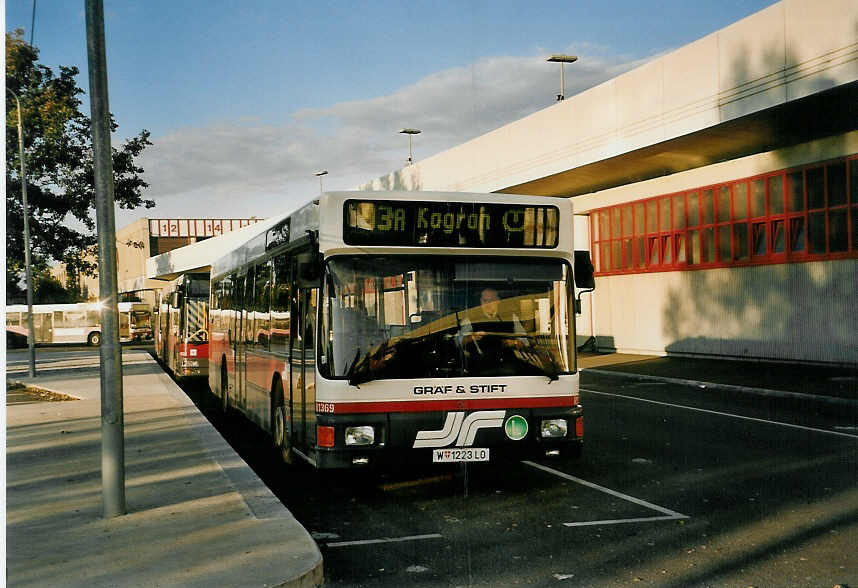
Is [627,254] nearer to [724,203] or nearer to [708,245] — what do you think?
[708,245]

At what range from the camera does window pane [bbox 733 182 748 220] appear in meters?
26.9

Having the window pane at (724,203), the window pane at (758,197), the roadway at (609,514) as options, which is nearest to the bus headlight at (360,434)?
the roadway at (609,514)

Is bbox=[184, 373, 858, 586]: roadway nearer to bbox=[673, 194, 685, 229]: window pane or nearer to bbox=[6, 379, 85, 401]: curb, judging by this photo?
bbox=[6, 379, 85, 401]: curb

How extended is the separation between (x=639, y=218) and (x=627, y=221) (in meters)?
0.82

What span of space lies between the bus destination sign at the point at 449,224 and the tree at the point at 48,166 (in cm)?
1725

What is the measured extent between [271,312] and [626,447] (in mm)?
4635

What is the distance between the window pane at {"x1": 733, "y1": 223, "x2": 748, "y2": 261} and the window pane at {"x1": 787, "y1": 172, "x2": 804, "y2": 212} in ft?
6.15

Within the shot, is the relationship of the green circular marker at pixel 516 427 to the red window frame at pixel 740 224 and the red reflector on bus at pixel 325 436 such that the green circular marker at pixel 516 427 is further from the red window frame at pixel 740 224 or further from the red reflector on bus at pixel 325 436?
the red window frame at pixel 740 224

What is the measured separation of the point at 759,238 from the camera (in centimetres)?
2625

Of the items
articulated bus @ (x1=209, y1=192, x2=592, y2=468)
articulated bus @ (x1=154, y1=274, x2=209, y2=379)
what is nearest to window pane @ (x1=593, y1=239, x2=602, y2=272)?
articulated bus @ (x1=154, y1=274, x2=209, y2=379)

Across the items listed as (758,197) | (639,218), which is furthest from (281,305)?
(639,218)

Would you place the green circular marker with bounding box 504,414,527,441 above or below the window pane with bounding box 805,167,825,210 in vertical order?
below

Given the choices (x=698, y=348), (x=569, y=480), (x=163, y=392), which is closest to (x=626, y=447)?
(x=569, y=480)

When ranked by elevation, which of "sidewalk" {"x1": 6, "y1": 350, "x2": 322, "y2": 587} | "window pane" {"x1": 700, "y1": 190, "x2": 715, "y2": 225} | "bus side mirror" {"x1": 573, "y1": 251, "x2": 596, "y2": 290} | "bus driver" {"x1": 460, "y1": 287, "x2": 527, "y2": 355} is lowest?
"sidewalk" {"x1": 6, "y1": 350, "x2": 322, "y2": 587}
